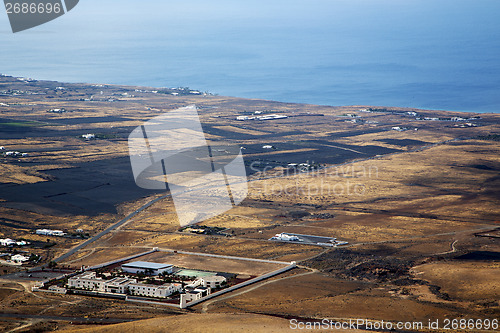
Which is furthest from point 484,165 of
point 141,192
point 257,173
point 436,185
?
point 141,192

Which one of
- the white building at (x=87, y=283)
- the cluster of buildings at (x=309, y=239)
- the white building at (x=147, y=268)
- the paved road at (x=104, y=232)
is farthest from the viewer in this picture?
the cluster of buildings at (x=309, y=239)

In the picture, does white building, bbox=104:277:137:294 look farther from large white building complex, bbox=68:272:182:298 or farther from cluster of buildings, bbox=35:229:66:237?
cluster of buildings, bbox=35:229:66:237

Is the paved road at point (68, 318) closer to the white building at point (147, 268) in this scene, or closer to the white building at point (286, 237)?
the white building at point (147, 268)

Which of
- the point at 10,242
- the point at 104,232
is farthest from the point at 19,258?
the point at 104,232

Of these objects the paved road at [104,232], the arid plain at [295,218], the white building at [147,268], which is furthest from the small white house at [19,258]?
the white building at [147,268]

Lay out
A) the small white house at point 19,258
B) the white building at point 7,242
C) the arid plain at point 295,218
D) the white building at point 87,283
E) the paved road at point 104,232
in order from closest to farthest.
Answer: the arid plain at point 295,218, the white building at point 87,283, the small white house at point 19,258, the paved road at point 104,232, the white building at point 7,242

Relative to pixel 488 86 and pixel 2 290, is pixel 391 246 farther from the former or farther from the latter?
pixel 488 86

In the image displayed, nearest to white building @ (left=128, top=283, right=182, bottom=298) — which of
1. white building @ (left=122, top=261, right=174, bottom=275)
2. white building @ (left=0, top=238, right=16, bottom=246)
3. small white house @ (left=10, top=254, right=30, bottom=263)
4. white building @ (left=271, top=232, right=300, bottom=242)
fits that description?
white building @ (left=122, top=261, right=174, bottom=275)
